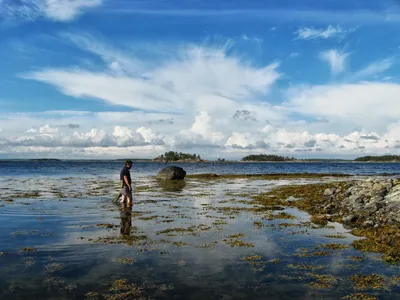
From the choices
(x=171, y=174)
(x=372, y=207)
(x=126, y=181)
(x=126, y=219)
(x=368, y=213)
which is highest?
(x=126, y=181)

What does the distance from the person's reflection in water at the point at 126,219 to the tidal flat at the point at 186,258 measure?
6 cm

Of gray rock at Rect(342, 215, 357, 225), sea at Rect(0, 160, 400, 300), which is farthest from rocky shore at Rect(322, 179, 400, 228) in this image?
sea at Rect(0, 160, 400, 300)

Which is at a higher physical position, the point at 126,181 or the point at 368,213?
the point at 126,181

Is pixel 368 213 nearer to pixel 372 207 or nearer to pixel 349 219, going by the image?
pixel 372 207

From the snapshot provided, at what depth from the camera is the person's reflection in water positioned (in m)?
17.9

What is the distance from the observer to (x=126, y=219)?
21.2m

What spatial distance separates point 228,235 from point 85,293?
869 centimetres

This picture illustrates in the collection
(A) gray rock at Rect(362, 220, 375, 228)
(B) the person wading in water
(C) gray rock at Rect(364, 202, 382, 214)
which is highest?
(B) the person wading in water

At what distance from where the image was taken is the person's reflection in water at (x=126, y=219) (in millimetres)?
17922

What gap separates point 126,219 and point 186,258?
9061 mm

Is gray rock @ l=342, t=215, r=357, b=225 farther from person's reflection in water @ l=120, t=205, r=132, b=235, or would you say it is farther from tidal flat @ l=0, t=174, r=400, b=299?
person's reflection in water @ l=120, t=205, r=132, b=235

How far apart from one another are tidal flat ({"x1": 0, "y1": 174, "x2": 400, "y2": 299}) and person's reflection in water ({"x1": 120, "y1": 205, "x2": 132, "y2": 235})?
60 millimetres

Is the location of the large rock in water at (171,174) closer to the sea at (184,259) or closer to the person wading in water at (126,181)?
the person wading in water at (126,181)

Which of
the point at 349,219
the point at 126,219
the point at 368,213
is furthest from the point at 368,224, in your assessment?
the point at 126,219
